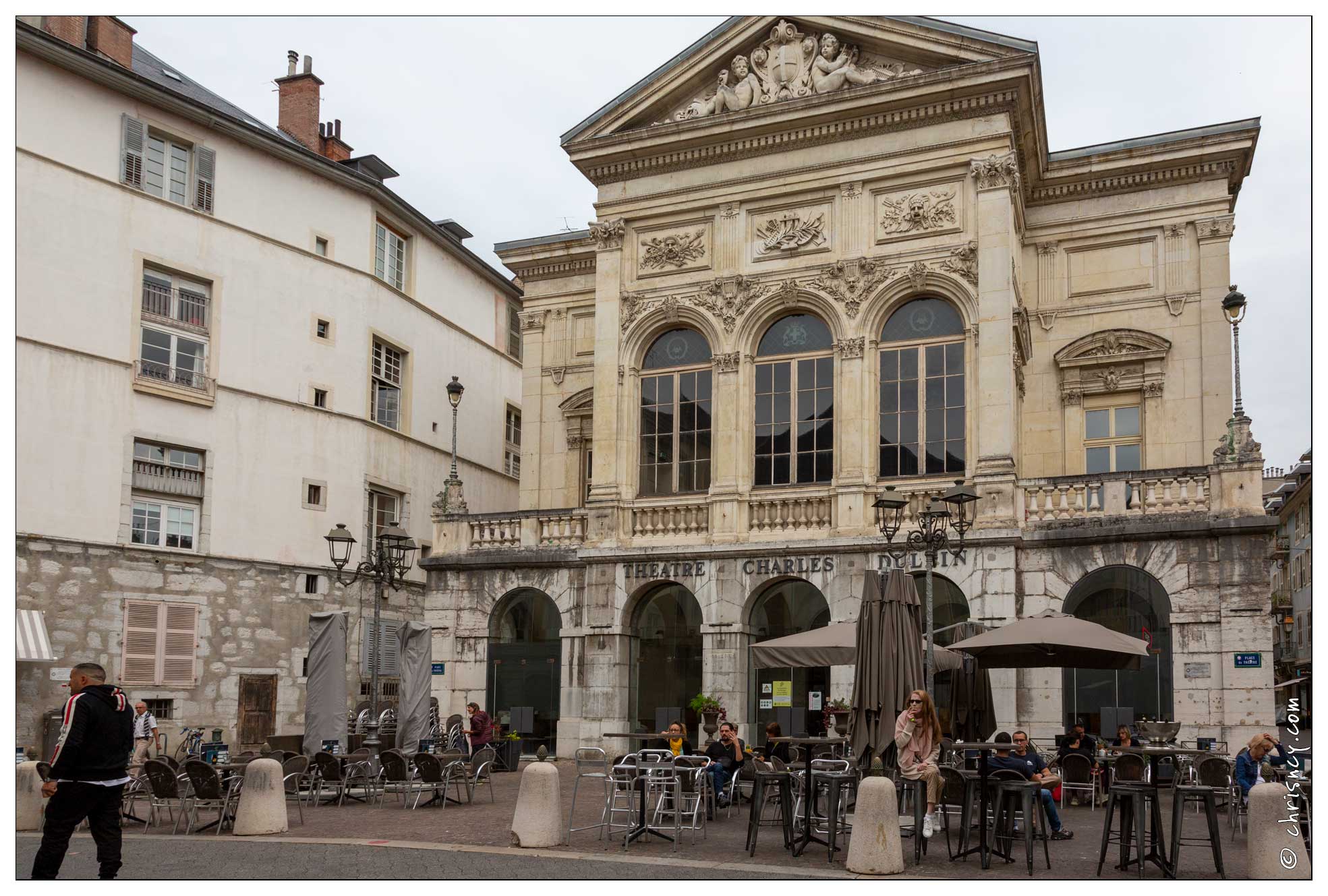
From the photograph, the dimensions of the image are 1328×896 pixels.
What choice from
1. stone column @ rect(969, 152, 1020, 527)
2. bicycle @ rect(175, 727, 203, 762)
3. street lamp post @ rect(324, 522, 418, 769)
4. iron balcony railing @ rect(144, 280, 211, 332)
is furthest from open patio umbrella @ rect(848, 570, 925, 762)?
iron balcony railing @ rect(144, 280, 211, 332)

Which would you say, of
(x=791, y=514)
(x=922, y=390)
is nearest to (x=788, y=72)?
(x=922, y=390)

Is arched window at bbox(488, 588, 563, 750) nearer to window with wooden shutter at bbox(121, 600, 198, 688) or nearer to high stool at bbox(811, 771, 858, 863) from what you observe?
window with wooden shutter at bbox(121, 600, 198, 688)

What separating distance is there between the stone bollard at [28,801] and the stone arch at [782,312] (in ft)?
51.5

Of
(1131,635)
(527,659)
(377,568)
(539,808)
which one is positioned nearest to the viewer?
(539,808)

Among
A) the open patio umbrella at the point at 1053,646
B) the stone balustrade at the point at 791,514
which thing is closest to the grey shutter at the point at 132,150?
the stone balustrade at the point at 791,514

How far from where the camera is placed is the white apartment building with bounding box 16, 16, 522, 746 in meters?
27.6

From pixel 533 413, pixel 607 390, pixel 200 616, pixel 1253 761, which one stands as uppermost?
pixel 533 413

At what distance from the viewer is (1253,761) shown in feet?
49.3

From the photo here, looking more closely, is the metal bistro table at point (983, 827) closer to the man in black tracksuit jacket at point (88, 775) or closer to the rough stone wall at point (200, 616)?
the man in black tracksuit jacket at point (88, 775)

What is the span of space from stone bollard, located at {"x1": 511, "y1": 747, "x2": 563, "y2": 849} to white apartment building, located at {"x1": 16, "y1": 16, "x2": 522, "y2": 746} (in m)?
16.5

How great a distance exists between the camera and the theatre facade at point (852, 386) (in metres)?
24.0

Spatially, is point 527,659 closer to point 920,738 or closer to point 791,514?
point 791,514

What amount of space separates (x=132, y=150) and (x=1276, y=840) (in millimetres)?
26966
